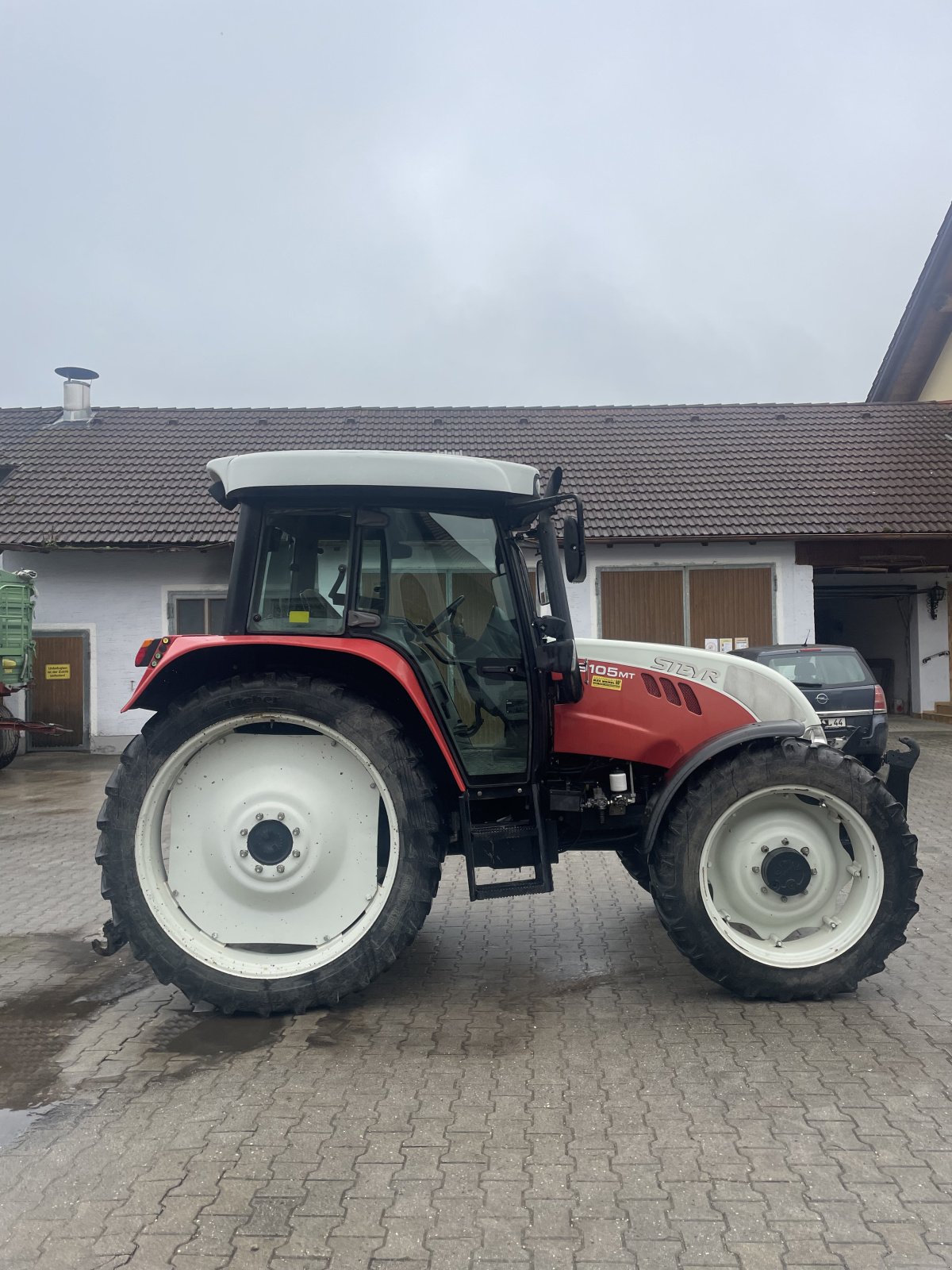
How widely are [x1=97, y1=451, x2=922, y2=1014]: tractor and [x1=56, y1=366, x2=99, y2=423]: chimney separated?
17203 mm

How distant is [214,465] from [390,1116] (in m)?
2.69

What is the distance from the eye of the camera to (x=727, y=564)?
16.1m

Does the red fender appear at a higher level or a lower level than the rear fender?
higher

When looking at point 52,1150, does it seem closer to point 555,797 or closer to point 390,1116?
point 390,1116

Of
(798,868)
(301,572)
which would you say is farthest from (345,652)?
(798,868)

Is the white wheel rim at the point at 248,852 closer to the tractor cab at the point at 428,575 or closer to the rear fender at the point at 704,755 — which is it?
the tractor cab at the point at 428,575

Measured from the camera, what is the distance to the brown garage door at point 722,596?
636 inches

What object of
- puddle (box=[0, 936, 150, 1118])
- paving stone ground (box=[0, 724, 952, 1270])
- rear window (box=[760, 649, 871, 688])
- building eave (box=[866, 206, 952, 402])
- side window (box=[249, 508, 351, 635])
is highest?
building eave (box=[866, 206, 952, 402])

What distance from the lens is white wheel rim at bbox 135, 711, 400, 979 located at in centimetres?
432

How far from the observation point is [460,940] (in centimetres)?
558

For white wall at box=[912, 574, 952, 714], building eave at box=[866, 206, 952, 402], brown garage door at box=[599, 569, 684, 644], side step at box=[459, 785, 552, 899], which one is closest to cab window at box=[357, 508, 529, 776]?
side step at box=[459, 785, 552, 899]

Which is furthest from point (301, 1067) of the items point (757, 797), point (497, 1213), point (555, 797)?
point (757, 797)

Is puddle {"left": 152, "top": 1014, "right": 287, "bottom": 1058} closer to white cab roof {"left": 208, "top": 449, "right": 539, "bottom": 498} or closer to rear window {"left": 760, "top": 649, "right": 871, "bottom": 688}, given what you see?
white cab roof {"left": 208, "top": 449, "right": 539, "bottom": 498}

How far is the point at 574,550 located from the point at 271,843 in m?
1.76
